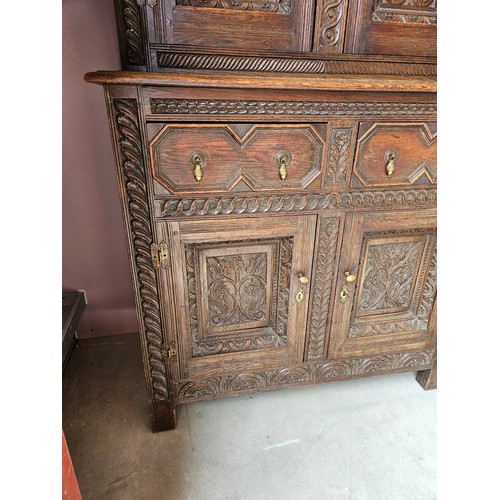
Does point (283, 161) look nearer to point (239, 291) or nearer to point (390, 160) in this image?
point (390, 160)

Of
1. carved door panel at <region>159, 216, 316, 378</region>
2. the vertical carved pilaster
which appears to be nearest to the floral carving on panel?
carved door panel at <region>159, 216, 316, 378</region>

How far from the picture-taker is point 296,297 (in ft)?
3.46

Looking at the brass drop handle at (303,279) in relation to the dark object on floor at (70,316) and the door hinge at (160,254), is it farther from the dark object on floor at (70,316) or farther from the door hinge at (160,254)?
the dark object on floor at (70,316)

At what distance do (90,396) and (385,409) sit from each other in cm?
107

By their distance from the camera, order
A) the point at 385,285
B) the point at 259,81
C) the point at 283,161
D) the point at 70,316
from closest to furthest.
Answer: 1. the point at 259,81
2. the point at 283,161
3. the point at 385,285
4. the point at 70,316

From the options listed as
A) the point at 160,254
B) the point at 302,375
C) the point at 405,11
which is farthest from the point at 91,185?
the point at 405,11

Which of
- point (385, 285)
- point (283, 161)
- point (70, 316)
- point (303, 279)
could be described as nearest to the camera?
point (283, 161)

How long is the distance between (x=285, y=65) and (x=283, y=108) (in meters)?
0.14

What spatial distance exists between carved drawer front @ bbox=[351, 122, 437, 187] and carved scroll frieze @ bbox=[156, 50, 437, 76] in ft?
0.52

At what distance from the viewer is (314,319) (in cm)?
110

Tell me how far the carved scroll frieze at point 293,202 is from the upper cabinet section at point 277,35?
0.32 meters
